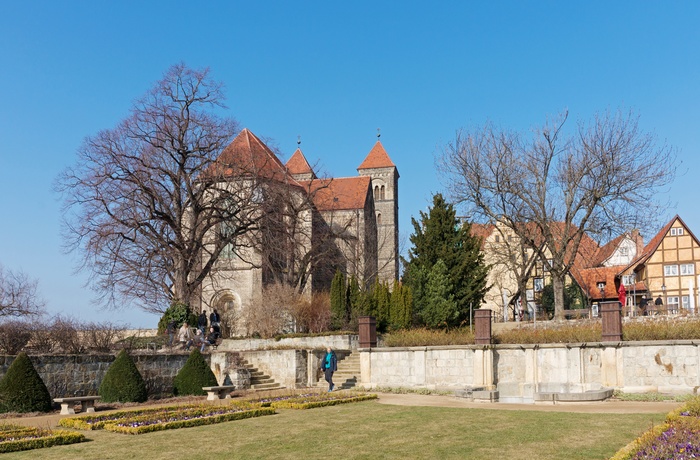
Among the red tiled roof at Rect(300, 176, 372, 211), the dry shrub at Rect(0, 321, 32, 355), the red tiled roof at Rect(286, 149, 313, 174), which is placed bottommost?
the dry shrub at Rect(0, 321, 32, 355)

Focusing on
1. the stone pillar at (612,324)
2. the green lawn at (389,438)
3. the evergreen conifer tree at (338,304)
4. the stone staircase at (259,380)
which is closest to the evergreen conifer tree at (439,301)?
the evergreen conifer tree at (338,304)

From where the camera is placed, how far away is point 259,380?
86.6 feet

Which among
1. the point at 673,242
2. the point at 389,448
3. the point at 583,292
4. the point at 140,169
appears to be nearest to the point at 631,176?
the point at 673,242

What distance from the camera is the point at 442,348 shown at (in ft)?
78.6

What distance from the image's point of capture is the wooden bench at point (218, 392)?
823 inches

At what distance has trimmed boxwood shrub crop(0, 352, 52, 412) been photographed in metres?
17.9

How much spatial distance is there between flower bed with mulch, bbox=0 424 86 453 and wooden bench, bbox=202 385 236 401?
24.8ft

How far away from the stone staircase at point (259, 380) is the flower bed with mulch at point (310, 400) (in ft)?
19.0

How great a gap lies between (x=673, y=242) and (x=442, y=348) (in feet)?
98.6

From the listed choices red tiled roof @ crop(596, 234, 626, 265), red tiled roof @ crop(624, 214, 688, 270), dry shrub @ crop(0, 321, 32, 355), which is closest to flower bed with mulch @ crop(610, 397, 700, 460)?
dry shrub @ crop(0, 321, 32, 355)

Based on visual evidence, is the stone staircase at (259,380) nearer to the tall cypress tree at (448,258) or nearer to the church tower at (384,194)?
the tall cypress tree at (448,258)

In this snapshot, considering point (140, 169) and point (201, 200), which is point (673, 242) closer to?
point (201, 200)

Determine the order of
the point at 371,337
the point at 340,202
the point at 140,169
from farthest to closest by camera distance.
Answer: the point at 340,202
the point at 140,169
the point at 371,337

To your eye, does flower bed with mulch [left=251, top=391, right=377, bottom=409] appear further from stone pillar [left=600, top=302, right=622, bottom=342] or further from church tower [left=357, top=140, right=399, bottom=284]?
church tower [left=357, top=140, right=399, bottom=284]
